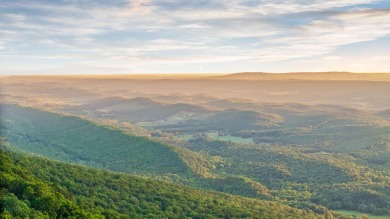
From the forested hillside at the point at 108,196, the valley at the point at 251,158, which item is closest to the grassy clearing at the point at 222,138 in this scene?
the valley at the point at 251,158

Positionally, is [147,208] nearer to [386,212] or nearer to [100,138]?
[386,212]

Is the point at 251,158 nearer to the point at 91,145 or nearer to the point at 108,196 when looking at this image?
the point at 91,145

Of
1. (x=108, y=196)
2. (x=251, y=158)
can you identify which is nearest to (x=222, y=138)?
(x=251, y=158)

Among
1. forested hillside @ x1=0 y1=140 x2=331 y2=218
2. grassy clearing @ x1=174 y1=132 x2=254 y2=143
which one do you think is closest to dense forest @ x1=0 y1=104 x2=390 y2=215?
grassy clearing @ x1=174 y1=132 x2=254 y2=143

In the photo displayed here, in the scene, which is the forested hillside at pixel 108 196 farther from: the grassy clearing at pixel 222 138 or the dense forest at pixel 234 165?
the grassy clearing at pixel 222 138

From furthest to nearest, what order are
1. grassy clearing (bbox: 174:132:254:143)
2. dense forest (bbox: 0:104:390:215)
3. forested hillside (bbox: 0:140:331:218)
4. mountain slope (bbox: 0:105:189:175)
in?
grassy clearing (bbox: 174:132:254:143)
mountain slope (bbox: 0:105:189:175)
dense forest (bbox: 0:104:390:215)
forested hillside (bbox: 0:140:331:218)

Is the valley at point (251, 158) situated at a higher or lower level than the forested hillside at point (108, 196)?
lower

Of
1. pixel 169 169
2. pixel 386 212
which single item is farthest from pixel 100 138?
pixel 386 212

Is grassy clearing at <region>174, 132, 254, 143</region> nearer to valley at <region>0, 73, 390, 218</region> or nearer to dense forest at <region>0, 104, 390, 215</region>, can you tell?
valley at <region>0, 73, 390, 218</region>

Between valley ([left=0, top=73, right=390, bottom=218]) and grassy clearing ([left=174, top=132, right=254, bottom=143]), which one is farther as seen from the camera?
grassy clearing ([left=174, top=132, right=254, bottom=143])

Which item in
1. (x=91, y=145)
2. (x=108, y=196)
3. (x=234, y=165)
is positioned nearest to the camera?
(x=108, y=196)
